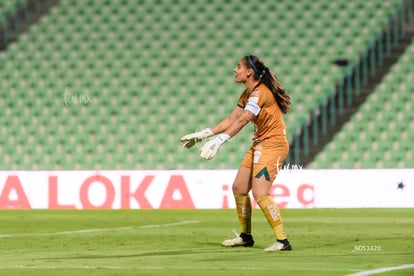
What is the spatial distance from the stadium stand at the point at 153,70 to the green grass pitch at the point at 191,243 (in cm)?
390

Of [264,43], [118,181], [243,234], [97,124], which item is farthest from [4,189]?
[243,234]

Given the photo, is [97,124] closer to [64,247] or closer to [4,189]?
[4,189]

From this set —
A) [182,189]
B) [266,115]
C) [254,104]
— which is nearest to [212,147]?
[254,104]

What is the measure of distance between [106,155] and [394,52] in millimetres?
7645

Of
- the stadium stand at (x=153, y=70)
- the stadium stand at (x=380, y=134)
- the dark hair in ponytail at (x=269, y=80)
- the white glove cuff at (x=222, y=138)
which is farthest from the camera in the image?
the stadium stand at (x=153, y=70)

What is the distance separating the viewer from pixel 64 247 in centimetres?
1142

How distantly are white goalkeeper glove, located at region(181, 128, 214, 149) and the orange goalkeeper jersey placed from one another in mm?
487

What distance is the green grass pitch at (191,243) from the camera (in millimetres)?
8852

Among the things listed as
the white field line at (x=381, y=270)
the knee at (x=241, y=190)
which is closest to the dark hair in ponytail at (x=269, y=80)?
the knee at (x=241, y=190)

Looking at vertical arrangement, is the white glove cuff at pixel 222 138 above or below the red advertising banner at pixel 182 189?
above

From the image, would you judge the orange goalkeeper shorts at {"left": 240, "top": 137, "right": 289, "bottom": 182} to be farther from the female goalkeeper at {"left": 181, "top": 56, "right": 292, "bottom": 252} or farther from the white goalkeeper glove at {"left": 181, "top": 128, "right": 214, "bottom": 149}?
the white goalkeeper glove at {"left": 181, "top": 128, "right": 214, "bottom": 149}

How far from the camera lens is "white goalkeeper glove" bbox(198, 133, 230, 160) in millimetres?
10305

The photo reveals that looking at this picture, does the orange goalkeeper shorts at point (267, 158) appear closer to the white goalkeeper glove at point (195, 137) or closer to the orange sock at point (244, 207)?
the orange sock at point (244, 207)

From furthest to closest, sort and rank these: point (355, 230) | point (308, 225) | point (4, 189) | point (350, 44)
Result: point (350, 44) → point (4, 189) → point (308, 225) → point (355, 230)
